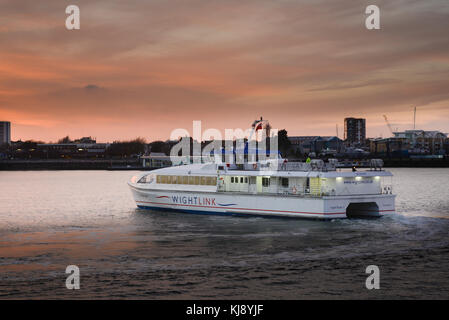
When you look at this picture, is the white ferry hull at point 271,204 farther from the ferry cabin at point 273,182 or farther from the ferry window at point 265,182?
the ferry window at point 265,182

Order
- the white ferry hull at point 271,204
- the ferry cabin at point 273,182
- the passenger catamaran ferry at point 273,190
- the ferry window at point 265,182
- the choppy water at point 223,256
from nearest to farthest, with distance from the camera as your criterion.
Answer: the choppy water at point 223,256 < the white ferry hull at point 271,204 < the passenger catamaran ferry at point 273,190 < the ferry cabin at point 273,182 < the ferry window at point 265,182

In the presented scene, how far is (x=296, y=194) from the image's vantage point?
39.6 meters

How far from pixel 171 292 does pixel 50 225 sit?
22.9 m

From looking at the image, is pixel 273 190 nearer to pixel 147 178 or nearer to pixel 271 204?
pixel 271 204

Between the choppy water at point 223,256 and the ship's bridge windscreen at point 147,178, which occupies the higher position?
the ship's bridge windscreen at point 147,178

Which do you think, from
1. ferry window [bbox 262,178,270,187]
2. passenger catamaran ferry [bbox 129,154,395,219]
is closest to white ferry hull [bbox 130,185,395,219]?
passenger catamaran ferry [bbox 129,154,395,219]

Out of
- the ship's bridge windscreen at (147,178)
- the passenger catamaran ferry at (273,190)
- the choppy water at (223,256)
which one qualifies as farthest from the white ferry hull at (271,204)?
the ship's bridge windscreen at (147,178)

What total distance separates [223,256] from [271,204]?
12.6 metres

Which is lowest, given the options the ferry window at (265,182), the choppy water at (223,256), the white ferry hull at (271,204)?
the choppy water at (223,256)

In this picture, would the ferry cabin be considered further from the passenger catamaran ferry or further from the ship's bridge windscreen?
the ship's bridge windscreen

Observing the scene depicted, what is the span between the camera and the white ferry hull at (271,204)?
38.5 metres

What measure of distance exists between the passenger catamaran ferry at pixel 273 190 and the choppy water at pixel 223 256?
3.54 feet
